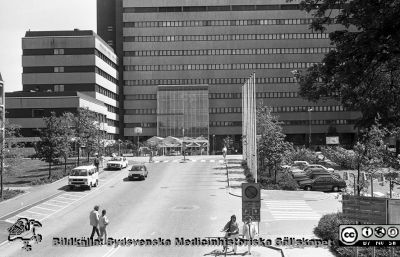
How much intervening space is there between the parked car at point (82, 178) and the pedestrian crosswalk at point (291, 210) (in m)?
15.7

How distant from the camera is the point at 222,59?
123m

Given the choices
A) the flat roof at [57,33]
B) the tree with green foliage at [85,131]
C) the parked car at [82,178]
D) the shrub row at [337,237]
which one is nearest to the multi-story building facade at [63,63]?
the flat roof at [57,33]

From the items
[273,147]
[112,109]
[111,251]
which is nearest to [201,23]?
[112,109]

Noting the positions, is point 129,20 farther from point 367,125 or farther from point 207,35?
point 367,125

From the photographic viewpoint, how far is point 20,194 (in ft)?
127

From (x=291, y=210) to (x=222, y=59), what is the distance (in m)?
94.7

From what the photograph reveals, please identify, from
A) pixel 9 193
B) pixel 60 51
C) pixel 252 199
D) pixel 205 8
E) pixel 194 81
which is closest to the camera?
pixel 252 199

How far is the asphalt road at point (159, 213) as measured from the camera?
21.3m

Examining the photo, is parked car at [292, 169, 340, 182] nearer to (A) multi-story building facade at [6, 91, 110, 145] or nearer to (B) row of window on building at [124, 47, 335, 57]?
(A) multi-story building facade at [6, 91, 110, 145]

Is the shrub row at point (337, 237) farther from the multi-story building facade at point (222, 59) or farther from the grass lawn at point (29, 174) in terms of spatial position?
the multi-story building facade at point (222, 59)

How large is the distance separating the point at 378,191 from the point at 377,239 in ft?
89.5

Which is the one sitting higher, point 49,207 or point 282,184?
point 282,184

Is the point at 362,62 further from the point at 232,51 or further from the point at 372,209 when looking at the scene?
the point at 232,51

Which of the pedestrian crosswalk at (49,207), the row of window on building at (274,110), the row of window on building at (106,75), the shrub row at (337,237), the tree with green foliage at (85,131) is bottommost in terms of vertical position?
the pedestrian crosswalk at (49,207)
